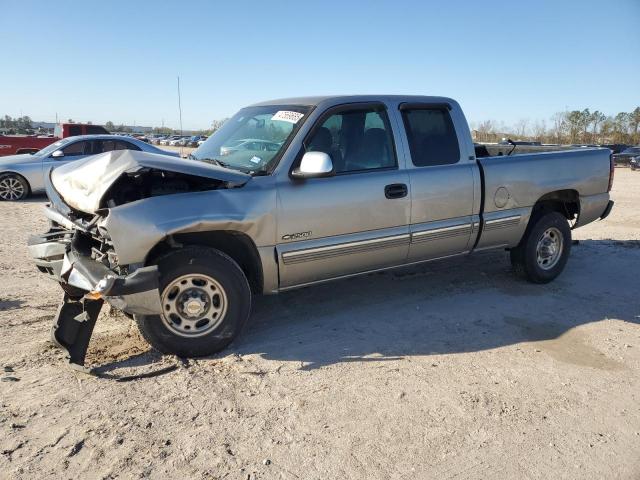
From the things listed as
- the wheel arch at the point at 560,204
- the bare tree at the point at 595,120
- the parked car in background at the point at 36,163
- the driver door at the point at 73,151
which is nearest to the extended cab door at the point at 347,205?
the wheel arch at the point at 560,204

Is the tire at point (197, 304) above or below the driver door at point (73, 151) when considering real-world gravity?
below

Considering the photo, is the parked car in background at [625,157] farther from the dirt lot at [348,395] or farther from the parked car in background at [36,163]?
the dirt lot at [348,395]

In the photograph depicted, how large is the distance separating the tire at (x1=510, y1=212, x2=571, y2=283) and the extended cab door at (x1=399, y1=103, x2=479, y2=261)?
0.95 metres

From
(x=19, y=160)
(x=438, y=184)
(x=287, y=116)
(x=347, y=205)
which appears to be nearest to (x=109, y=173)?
(x=287, y=116)

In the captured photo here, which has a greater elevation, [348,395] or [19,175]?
[19,175]

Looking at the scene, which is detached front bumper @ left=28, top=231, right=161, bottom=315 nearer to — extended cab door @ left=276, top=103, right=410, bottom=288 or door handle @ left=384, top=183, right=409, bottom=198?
extended cab door @ left=276, top=103, right=410, bottom=288

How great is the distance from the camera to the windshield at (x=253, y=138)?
4213mm

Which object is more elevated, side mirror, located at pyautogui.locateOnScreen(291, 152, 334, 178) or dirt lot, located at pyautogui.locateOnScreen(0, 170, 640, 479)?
side mirror, located at pyautogui.locateOnScreen(291, 152, 334, 178)

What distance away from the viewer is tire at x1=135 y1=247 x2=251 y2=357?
3641 millimetres

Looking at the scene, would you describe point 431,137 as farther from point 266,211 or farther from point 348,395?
point 348,395

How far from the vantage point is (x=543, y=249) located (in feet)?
19.4

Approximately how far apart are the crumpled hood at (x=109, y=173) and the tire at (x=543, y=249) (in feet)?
11.4

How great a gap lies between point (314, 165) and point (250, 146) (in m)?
0.88

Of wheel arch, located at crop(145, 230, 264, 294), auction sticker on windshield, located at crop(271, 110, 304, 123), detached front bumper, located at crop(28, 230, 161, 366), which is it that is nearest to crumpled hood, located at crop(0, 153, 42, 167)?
detached front bumper, located at crop(28, 230, 161, 366)
